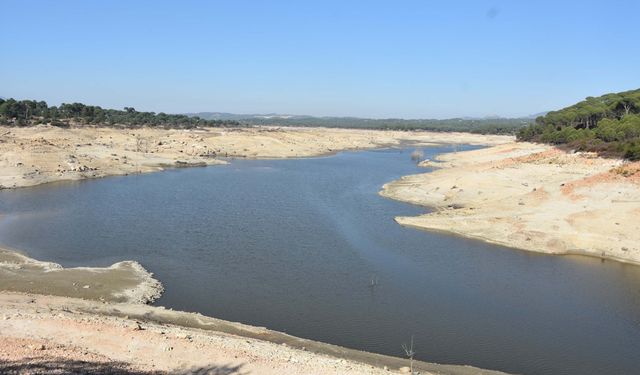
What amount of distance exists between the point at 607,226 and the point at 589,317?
13.7 metres

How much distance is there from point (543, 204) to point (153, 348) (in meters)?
31.0

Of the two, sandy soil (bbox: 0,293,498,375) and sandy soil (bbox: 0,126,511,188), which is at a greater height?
sandy soil (bbox: 0,126,511,188)

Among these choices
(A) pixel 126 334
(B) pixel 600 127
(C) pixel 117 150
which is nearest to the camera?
(A) pixel 126 334

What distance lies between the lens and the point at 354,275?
2494 cm

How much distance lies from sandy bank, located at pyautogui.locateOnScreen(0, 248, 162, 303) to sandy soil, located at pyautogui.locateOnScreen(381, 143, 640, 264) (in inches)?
783

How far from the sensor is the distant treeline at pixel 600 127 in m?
51.7

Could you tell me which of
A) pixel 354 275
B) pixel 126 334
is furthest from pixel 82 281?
pixel 354 275

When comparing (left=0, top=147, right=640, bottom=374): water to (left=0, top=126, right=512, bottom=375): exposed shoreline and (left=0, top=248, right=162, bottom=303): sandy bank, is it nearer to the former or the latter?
(left=0, top=248, right=162, bottom=303): sandy bank

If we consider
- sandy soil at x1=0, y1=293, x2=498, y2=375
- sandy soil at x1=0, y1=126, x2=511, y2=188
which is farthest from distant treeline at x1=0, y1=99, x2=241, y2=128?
sandy soil at x1=0, y1=293, x2=498, y2=375

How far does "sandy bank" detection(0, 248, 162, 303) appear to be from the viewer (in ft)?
67.3

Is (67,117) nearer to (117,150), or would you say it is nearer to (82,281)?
(117,150)

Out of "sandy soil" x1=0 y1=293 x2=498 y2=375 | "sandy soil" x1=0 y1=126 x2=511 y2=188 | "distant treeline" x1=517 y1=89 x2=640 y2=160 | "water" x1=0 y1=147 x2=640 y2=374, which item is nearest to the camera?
"sandy soil" x1=0 y1=293 x2=498 y2=375

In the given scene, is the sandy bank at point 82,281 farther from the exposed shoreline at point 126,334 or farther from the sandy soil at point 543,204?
Answer: the sandy soil at point 543,204

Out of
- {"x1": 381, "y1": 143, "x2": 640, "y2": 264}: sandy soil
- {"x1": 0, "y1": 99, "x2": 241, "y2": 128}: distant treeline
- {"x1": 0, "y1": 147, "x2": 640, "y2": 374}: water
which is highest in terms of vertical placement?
{"x1": 0, "y1": 99, "x2": 241, "y2": 128}: distant treeline
